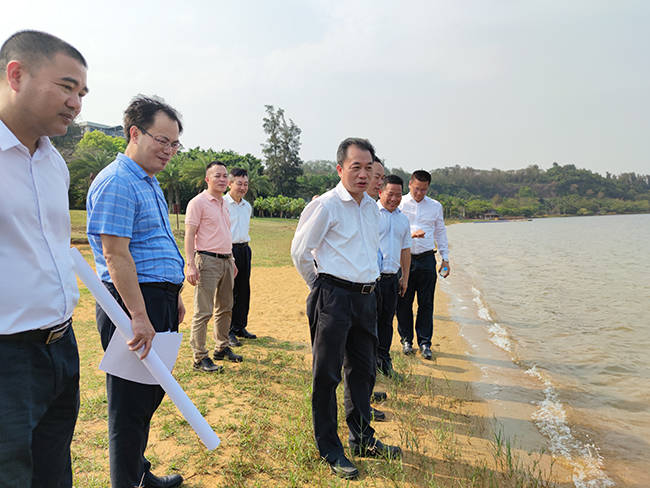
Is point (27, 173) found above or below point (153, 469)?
above

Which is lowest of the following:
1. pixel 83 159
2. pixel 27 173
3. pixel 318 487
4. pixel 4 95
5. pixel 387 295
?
pixel 318 487

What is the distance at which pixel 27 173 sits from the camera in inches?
63.9

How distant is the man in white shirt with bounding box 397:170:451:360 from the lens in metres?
5.83

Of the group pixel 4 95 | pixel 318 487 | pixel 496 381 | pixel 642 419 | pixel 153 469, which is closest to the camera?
pixel 4 95

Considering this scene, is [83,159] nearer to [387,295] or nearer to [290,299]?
[290,299]

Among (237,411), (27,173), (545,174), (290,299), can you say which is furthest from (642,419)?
(545,174)

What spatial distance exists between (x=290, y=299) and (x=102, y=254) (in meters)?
7.42

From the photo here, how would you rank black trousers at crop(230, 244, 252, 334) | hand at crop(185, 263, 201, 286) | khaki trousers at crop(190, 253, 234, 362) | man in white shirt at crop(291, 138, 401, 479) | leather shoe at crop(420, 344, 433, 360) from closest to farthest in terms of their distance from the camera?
man in white shirt at crop(291, 138, 401, 479) < hand at crop(185, 263, 201, 286) < khaki trousers at crop(190, 253, 234, 362) < leather shoe at crop(420, 344, 433, 360) < black trousers at crop(230, 244, 252, 334)

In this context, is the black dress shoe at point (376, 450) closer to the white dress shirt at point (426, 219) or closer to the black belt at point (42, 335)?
the black belt at point (42, 335)

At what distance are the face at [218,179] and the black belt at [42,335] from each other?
3.47 m

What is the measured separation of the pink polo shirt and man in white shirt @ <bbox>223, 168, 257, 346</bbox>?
903 mm

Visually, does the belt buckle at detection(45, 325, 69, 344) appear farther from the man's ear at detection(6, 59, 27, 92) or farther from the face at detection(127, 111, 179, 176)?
the face at detection(127, 111, 179, 176)

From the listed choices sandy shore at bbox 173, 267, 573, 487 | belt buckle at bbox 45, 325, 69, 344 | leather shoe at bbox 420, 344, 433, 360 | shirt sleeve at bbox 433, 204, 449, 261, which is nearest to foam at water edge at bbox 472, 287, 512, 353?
sandy shore at bbox 173, 267, 573, 487

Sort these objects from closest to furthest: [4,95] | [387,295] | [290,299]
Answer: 1. [4,95]
2. [387,295]
3. [290,299]
